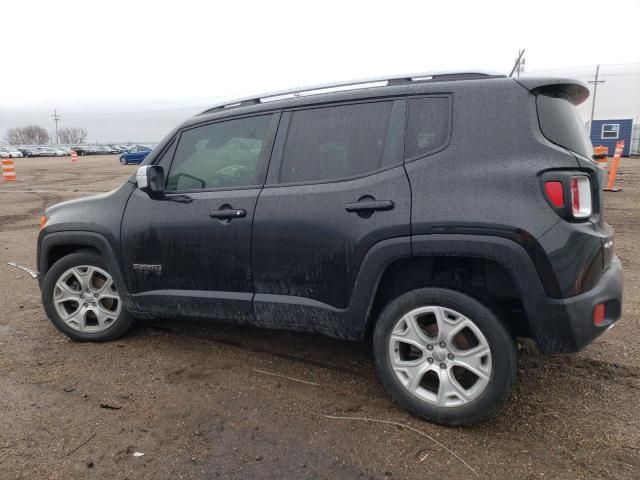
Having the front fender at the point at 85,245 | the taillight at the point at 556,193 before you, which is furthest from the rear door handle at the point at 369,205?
the front fender at the point at 85,245

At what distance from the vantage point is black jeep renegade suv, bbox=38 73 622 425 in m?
2.43

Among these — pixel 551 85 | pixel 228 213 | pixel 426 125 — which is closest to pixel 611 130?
pixel 551 85

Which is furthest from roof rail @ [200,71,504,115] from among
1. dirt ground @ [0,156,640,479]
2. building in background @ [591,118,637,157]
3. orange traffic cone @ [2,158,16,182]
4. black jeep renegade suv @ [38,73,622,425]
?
building in background @ [591,118,637,157]

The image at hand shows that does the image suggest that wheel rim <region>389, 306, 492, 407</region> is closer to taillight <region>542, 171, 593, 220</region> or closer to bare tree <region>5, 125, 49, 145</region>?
taillight <region>542, 171, 593, 220</region>

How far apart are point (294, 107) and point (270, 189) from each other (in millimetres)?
585

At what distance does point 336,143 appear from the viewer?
3002 mm

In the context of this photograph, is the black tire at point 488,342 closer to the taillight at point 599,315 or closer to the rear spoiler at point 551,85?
the taillight at point 599,315

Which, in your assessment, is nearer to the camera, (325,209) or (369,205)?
(369,205)

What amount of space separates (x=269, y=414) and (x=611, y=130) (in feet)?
122

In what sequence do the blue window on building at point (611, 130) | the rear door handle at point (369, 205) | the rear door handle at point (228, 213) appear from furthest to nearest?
the blue window on building at point (611, 130) < the rear door handle at point (228, 213) < the rear door handle at point (369, 205)

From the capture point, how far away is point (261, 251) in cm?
306

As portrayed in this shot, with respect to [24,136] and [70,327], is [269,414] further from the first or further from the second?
[24,136]

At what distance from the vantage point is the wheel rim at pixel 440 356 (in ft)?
8.43

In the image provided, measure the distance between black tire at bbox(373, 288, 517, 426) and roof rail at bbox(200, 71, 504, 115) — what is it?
49.4 inches
